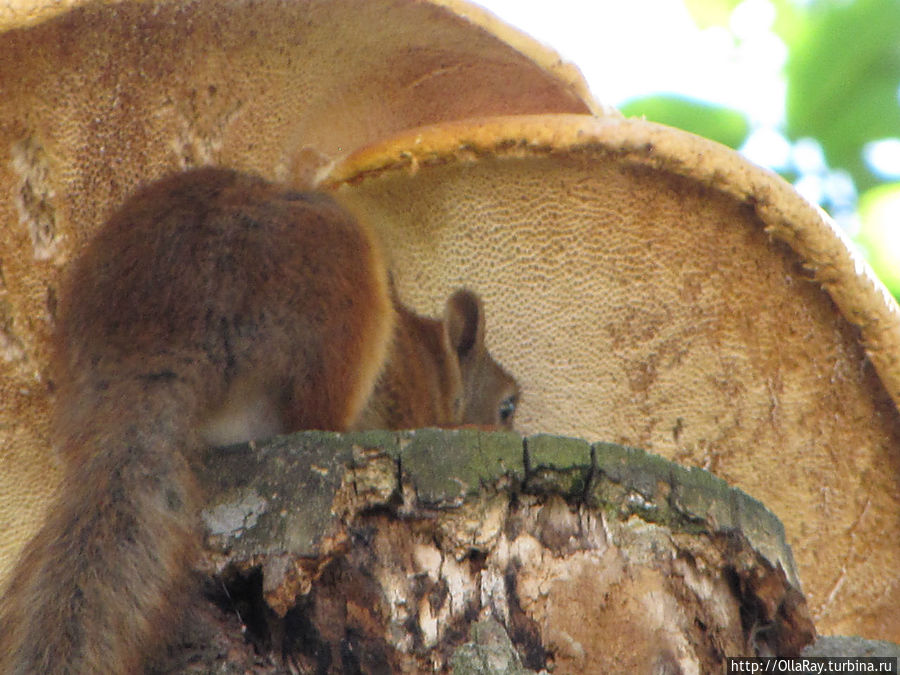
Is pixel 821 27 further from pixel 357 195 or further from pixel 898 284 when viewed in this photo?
pixel 357 195

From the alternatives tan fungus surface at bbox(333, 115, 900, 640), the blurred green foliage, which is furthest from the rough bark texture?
the blurred green foliage

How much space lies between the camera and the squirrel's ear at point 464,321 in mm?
2406

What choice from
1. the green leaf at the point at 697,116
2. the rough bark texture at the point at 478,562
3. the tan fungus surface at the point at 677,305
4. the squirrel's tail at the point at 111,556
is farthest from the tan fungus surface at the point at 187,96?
the green leaf at the point at 697,116

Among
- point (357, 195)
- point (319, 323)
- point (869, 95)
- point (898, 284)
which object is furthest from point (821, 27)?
point (319, 323)

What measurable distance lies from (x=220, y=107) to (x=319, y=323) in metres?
0.53

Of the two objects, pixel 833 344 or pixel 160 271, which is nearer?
pixel 160 271

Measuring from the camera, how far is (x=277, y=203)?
2.13m

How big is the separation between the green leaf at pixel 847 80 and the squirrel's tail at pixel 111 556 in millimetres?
2692

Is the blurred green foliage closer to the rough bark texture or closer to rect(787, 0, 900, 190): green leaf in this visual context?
rect(787, 0, 900, 190): green leaf

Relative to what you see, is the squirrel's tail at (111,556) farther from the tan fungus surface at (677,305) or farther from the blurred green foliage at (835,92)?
the blurred green foliage at (835,92)

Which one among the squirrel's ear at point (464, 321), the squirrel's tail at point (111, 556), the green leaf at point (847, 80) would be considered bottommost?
the squirrel's tail at point (111, 556)

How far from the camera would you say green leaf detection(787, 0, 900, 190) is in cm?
356

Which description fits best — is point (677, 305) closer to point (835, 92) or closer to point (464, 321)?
point (464, 321)

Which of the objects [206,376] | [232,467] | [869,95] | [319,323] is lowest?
[232,467]
